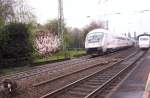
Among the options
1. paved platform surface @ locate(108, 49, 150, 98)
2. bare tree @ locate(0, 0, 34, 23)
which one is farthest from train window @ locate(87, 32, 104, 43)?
paved platform surface @ locate(108, 49, 150, 98)

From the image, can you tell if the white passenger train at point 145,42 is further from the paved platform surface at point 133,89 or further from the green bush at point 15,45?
the paved platform surface at point 133,89

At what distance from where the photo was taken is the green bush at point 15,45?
31422 millimetres

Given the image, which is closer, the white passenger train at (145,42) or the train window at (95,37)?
the train window at (95,37)

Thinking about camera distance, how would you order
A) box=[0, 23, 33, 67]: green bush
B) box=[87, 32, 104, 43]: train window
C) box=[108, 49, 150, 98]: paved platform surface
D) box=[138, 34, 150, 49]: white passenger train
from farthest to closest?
1. box=[138, 34, 150, 49]: white passenger train
2. box=[87, 32, 104, 43]: train window
3. box=[0, 23, 33, 67]: green bush
4. box=[108, 49, 150, 98]: paved platform surface

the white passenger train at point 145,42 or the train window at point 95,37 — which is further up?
the train window at point 95,37

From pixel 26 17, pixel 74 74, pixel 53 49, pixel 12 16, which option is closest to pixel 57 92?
pixel 74 74

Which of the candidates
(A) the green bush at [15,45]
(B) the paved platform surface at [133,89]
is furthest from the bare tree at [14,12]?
(B) the paved platform surface at [133,89]

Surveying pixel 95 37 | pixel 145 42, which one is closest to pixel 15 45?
pixel 95 37

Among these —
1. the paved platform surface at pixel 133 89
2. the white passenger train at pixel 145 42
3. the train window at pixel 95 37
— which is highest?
the train window at pixel 95 37

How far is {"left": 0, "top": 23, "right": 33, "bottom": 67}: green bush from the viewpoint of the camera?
31.4 metres

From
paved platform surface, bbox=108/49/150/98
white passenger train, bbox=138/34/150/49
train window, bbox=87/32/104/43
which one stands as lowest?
paved platform surface, bbox=108/49/150/98

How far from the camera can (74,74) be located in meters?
22.4

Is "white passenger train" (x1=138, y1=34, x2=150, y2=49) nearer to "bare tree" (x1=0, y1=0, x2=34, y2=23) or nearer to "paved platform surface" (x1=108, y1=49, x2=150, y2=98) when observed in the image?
"bare tree" (x1=0, y1=0, x2=34, y2=23)

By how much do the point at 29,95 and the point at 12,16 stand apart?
35.1m
